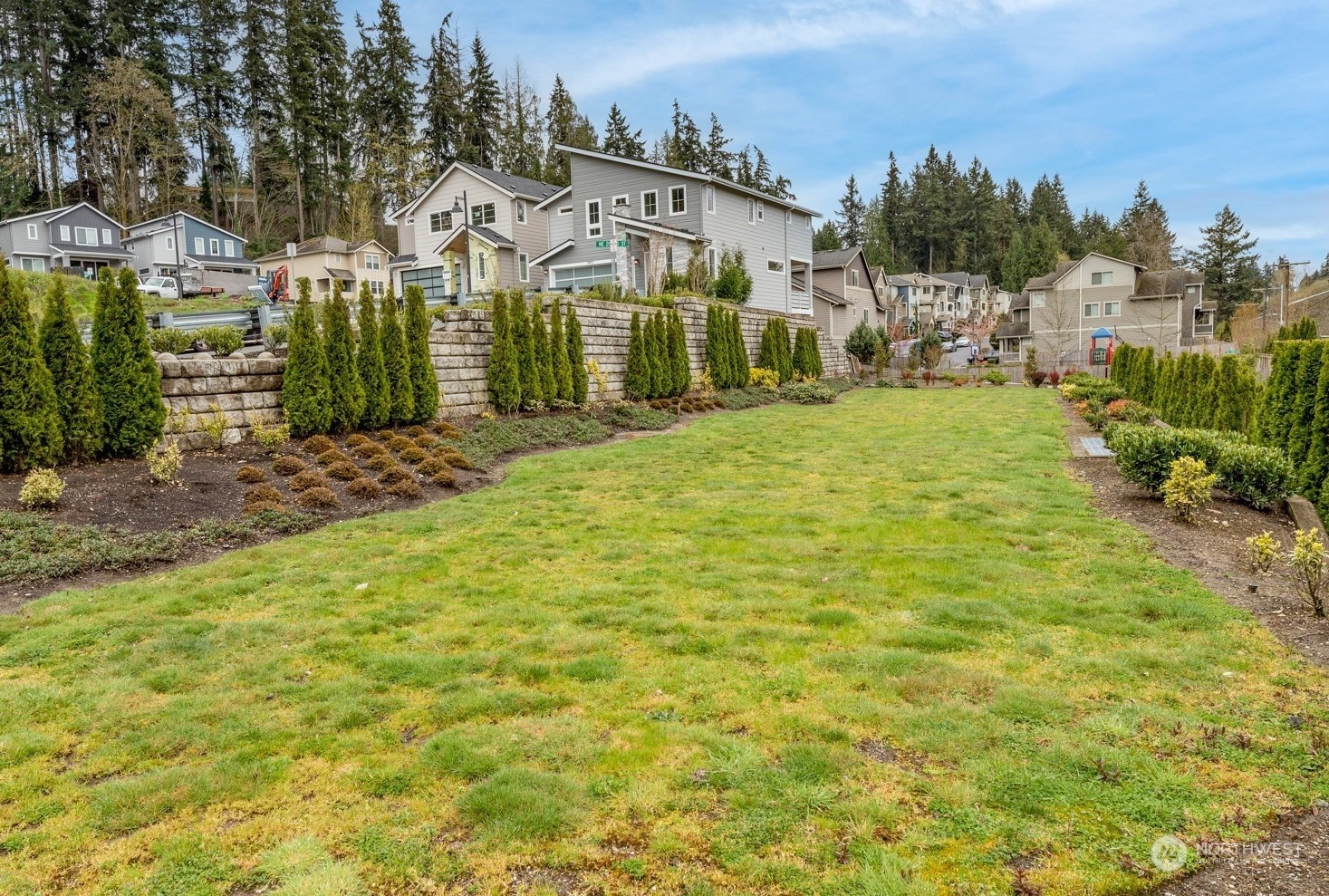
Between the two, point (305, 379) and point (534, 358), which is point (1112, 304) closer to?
point (534, 358)

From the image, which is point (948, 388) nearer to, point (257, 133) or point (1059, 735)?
point (1059, 735)

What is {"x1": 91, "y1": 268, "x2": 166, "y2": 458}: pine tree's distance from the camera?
26.1 feet

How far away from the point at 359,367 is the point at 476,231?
19778 mm

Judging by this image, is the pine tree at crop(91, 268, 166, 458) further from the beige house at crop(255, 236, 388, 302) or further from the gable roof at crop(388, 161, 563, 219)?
the beige house at crop(255, 236, 388, 302)

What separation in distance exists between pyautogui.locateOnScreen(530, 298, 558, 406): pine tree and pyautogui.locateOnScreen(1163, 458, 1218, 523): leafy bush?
1058 centimetres

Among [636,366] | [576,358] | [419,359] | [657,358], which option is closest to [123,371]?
[419,359]

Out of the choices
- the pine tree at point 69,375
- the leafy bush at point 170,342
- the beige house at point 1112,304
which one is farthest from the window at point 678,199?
the beige house at point 1112,304

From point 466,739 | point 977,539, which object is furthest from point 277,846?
point 977,539

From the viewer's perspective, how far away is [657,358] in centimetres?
1858

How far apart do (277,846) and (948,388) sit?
95.5 feet

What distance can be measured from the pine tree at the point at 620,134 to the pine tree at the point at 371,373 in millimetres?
48390

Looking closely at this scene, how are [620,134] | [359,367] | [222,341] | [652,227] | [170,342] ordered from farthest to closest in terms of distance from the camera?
[620,134] → [652,227] → [222,341] → [170,342] → [359,367]

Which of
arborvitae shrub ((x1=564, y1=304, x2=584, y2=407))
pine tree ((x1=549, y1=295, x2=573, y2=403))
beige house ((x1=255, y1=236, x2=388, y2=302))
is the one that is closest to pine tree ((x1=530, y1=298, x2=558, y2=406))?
pine tree ((x1=549, y1=295, x2=573, y2=403))

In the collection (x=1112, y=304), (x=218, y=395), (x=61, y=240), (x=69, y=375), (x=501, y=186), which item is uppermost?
(x=61, y=240)
